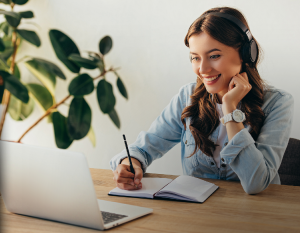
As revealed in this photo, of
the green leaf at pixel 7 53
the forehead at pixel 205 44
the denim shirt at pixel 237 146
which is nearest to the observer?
the denim shirt at pixel 237 146

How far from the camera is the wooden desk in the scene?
71 centimetres

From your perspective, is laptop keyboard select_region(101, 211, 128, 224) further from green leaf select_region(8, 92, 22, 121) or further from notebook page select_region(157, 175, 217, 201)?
green leaf select_region(8, 92, 22, 121)

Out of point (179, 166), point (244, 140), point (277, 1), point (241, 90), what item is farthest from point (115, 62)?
point (244, 140)

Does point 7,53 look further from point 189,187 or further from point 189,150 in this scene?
point 189,187

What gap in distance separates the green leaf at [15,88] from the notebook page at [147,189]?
45.3 inches

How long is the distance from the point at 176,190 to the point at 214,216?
0.18 meters

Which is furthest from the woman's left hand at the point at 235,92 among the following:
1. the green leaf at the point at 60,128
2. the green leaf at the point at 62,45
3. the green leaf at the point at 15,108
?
the green leaf at the point at 15,108

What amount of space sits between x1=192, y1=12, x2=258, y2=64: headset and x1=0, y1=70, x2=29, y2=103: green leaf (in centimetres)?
127

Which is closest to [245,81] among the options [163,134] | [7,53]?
[163,134]

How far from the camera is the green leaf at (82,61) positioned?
1970mm

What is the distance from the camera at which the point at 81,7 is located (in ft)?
8.13

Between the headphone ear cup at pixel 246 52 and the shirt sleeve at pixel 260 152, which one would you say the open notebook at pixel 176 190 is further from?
the headphone ear cup at pixel 246 52

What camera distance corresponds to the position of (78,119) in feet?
6.90

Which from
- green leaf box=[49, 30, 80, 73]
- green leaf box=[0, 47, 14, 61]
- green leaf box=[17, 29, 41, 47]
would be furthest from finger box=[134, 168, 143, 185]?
green leaf box=[0, 47, 14, 61]
